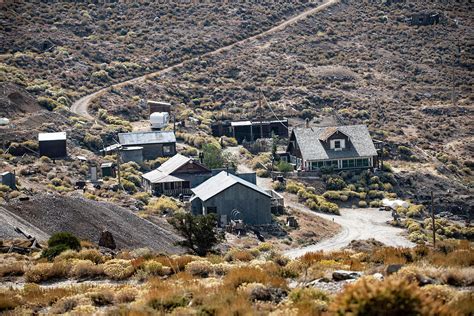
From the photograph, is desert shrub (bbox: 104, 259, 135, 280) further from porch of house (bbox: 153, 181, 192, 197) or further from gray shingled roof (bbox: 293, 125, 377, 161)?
gray shingled roof (bbox: 293, 125, 377, 161)

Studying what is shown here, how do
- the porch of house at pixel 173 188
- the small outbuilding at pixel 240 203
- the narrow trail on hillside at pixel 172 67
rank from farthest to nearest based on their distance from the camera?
the narrow trail on hillside at pixel 172 67 < the porch of house at pixel 173 188 < the small outbuilding at pixel 240 203

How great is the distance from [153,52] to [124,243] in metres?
72.8

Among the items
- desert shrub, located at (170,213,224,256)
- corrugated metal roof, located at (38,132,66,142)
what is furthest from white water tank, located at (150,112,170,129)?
desert shrub, located at (170,213,224,256)

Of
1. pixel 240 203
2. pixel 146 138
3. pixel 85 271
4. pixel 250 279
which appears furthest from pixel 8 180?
pixel 250 279

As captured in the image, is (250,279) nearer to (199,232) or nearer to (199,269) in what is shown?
(199,269)

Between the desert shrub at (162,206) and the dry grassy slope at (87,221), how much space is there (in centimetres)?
989

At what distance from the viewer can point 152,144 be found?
7012 centimetres

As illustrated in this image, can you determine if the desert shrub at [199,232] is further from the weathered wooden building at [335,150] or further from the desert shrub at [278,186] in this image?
the weathered wooden building at [335,150]

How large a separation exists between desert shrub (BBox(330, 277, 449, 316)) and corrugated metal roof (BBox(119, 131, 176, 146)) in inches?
2313

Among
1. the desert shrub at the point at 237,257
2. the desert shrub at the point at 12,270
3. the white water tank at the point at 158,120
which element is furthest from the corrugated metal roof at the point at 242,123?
the desert shrub at the point at 12,270

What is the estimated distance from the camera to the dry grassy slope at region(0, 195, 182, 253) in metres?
36.7

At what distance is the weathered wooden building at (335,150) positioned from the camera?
67188 millimetres

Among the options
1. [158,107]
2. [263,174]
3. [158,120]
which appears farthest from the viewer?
[158,107]

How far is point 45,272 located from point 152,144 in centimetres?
4819
